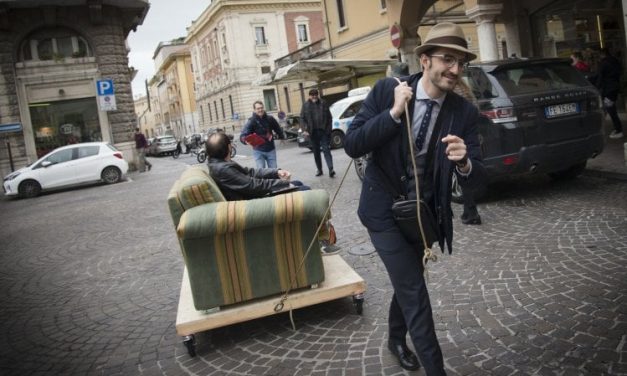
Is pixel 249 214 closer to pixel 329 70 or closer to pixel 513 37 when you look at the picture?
pixel 513 37

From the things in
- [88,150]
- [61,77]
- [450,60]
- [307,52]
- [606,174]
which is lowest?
[606,174]

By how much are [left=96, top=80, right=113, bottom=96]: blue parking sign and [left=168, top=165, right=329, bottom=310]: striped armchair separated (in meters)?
18.1

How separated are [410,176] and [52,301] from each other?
4257 millimetres

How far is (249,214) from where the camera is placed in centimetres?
359

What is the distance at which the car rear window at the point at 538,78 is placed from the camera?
6.73 meters

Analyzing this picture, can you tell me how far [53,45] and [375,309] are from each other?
2165 centimetres

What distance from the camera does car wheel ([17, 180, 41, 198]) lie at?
1656cm

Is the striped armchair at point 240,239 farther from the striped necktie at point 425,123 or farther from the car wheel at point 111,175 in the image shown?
the car wheel at point 111,175

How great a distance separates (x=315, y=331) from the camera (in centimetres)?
379

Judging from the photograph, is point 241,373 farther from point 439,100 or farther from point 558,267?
point 558,267

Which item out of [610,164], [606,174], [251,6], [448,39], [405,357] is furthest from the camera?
[251,6]

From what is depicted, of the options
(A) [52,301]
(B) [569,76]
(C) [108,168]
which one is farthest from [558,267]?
(C) [108,168]

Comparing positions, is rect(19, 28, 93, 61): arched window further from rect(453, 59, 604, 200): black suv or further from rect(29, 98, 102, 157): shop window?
rect(453, 59, 604, 200): black suv

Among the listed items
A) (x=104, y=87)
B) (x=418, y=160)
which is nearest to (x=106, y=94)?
(x=104, y=87)
